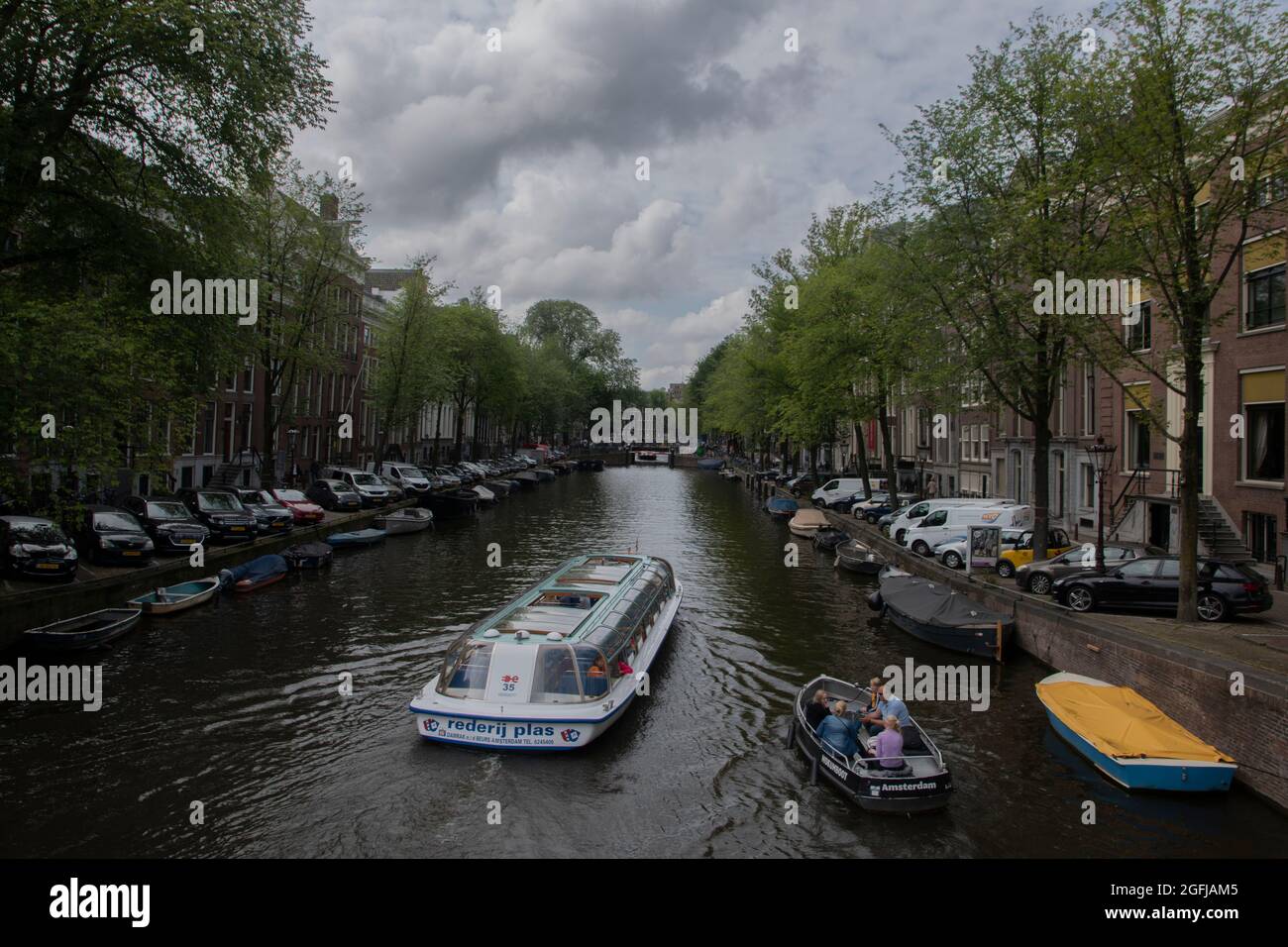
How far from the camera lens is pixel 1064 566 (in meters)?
22.1

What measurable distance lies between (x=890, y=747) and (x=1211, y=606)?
10792 mm

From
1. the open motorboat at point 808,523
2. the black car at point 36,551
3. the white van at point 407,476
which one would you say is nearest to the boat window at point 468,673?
the black car at point 36,551

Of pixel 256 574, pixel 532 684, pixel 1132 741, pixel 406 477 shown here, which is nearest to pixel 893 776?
pixel 1132 741

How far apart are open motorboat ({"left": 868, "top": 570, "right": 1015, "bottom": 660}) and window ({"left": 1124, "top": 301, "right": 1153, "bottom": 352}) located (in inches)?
590

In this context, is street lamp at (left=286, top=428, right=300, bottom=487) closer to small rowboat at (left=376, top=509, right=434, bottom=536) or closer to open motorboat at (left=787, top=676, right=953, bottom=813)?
small rowboat at (left=376, top=509, right=434, bottom=536)

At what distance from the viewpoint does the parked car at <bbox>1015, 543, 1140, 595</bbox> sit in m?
21.7

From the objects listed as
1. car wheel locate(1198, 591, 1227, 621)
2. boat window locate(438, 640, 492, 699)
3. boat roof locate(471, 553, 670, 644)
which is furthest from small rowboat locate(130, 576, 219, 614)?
car wheel locate(1198, 591, 1227, 621)

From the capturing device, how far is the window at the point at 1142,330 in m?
30.6

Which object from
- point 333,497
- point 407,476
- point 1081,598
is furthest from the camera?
point 407,476

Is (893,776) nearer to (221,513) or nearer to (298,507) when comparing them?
(221,513)

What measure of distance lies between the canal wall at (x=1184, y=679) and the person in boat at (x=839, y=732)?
5.59m

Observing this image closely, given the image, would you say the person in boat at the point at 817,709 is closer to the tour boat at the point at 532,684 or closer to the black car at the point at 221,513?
the tour boat at the point at 532,684
